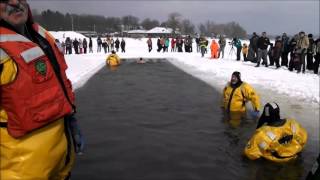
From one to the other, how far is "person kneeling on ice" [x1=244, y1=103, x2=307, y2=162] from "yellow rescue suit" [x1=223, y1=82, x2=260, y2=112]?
2804mm

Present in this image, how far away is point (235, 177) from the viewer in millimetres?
6172

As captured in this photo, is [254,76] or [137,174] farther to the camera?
[254,76]

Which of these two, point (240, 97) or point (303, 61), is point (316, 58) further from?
point (240, 97)

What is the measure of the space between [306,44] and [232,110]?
10560mm

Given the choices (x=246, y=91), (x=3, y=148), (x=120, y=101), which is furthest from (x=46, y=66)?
(x=120, y=101)

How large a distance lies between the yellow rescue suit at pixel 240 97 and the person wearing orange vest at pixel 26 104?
24.2 ft

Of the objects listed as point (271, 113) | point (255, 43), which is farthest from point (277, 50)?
point (271, 113)

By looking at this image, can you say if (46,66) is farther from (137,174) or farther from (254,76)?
(254,76)

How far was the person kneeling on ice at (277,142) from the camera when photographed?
6625 millimetres

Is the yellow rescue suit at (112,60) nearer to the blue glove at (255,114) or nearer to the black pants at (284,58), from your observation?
the black pants at (284,58)

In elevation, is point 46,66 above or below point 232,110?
above

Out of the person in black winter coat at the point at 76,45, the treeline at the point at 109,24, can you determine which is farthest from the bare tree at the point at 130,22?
the person in black winter coat at the point at 76,45

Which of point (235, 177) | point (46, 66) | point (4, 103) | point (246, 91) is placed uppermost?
point (46, 66)

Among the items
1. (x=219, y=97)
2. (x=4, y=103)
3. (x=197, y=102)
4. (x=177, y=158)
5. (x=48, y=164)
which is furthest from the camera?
(x=219, y=97)
